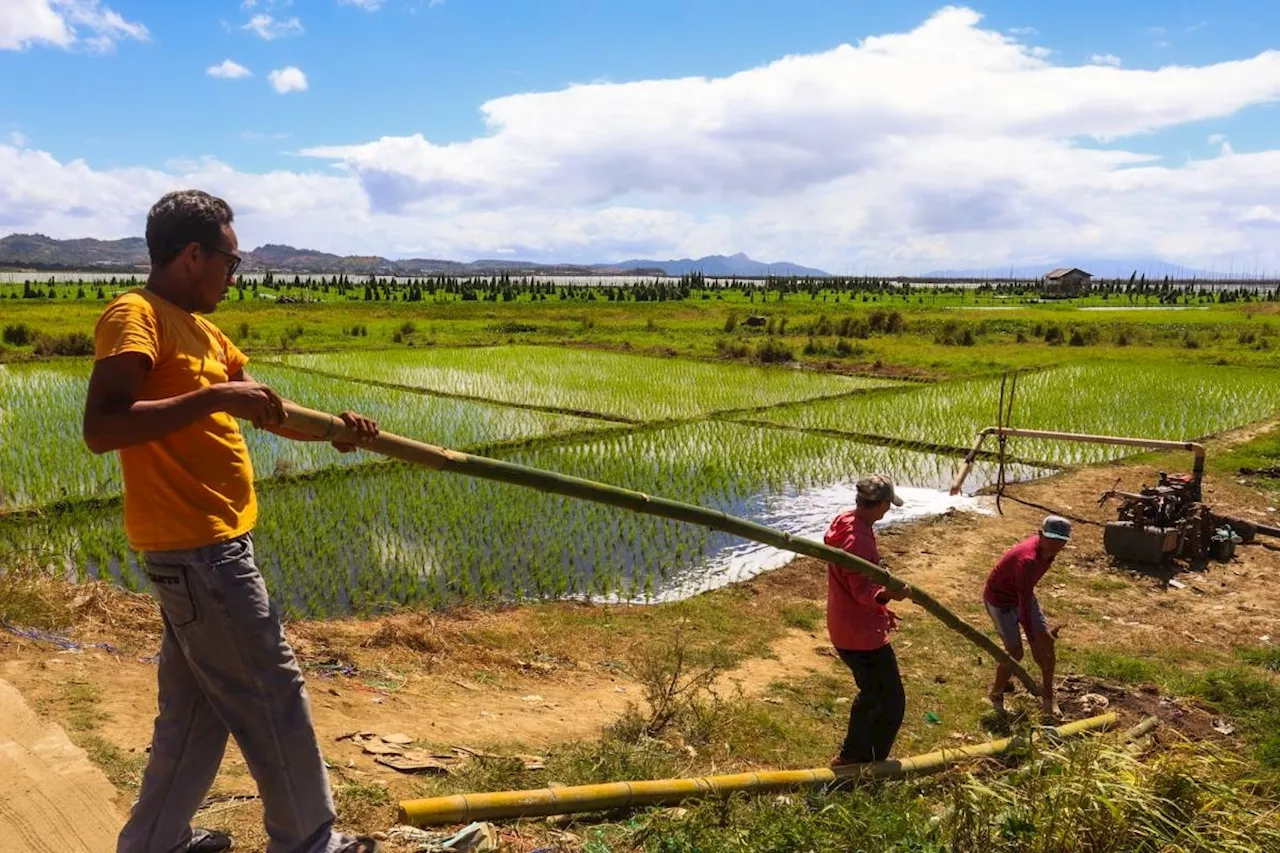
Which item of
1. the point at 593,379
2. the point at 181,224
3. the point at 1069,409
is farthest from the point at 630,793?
the point at 593,379

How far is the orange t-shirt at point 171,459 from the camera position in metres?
2.04

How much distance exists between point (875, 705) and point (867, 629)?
15.3 inches

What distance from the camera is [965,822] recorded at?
2758 mm

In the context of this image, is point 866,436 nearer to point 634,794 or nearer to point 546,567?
point 546,567

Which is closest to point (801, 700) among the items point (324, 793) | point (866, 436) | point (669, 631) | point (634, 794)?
point (669, 631)

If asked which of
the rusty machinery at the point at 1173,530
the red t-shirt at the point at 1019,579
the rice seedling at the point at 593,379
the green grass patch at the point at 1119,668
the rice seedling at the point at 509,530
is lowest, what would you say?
the green grass patch at the point at 1119,668

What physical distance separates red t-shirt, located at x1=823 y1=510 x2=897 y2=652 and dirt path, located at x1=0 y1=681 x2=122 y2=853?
288 centimetres

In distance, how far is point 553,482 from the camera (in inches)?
110

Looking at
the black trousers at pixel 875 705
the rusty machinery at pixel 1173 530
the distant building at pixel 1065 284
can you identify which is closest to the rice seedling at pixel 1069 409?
the rusty machinery at pixel 1173 530

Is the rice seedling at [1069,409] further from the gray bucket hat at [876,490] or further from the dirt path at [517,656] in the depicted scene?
the gray bucket hat at [876,490]

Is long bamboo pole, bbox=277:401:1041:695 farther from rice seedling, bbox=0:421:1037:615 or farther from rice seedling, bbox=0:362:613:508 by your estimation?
rice seedling, bbox=0:362:613:508

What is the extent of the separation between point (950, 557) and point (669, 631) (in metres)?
3.39

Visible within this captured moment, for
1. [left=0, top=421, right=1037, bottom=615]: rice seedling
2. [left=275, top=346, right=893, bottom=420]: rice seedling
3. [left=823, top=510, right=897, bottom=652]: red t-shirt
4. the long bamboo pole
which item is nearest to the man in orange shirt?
the long bamboo pole

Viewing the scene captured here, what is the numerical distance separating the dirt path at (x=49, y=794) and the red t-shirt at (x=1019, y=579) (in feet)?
14.7
